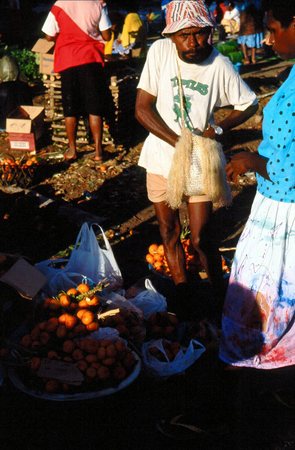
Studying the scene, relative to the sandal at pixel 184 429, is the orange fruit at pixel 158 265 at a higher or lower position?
higher

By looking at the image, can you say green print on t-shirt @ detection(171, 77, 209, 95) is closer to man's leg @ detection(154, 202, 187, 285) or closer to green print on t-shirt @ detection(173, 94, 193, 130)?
green print on t-shirt @ detection(173, 94, 193, 130)

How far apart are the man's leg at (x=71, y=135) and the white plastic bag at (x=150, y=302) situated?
4224mm

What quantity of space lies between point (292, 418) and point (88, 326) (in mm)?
1327

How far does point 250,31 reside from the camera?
1548cm

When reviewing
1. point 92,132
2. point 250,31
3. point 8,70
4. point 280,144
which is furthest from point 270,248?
point 250,31

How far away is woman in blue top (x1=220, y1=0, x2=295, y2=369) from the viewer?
297 cm

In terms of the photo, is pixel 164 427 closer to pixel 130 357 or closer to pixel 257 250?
pixel 130 357

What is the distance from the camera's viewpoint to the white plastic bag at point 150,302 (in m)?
4.19

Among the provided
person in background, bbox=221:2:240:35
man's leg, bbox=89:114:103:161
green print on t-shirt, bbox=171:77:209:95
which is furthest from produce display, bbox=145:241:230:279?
person in background, bbox=221:2:240:35

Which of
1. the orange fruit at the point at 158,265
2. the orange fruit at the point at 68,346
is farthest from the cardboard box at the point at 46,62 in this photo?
the orange fruit at the point at 68,346

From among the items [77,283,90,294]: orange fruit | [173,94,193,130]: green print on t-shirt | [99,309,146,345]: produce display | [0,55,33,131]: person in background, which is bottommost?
[99,309,146,345]: produce display

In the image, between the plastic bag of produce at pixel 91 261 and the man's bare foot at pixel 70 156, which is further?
the man's bare foot at pixel 70 156

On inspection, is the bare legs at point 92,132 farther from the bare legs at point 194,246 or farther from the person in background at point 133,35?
the person in background at point 133,35

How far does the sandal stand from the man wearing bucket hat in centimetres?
126
